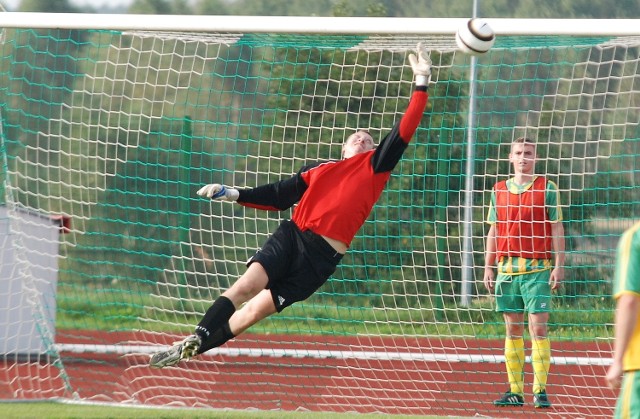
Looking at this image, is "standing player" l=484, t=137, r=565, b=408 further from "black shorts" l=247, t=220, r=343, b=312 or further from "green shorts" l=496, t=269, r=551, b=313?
"black shorts" l=247, t=220, r=343, b=312

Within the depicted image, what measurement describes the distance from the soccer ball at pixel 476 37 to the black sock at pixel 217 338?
7.39 feet

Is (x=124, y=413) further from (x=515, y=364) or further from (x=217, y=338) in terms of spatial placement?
(x=515, y=364)

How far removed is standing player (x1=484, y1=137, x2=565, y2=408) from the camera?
7.94 metres

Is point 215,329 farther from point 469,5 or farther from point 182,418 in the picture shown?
point 469,5

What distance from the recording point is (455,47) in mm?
7898

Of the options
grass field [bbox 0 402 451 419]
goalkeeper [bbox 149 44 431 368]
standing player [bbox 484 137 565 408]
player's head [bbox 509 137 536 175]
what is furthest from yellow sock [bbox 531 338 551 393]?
goalkeeper [bbox 149 44 431 368]

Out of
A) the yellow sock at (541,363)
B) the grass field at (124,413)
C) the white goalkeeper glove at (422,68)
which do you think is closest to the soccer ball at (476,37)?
the white goalkeeper glove at (422,68)

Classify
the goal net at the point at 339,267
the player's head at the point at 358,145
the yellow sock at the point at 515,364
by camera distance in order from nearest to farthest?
1. the player's head at the point at 358,145
2. the yellow sock at the point at 515,364
3. the goal net at the point at 339,267

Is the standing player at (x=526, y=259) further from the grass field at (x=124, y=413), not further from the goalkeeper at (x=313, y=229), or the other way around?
the goalkeeper at (x=313, y=229)

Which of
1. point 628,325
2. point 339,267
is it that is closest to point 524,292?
point 339,267

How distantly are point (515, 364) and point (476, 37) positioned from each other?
8.75ft

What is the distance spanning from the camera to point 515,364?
804 cm

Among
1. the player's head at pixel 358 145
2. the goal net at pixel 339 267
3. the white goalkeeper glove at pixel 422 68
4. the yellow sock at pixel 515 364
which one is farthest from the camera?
the goal net at pixel 339 267

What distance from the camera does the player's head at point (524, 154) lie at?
7.90 m
